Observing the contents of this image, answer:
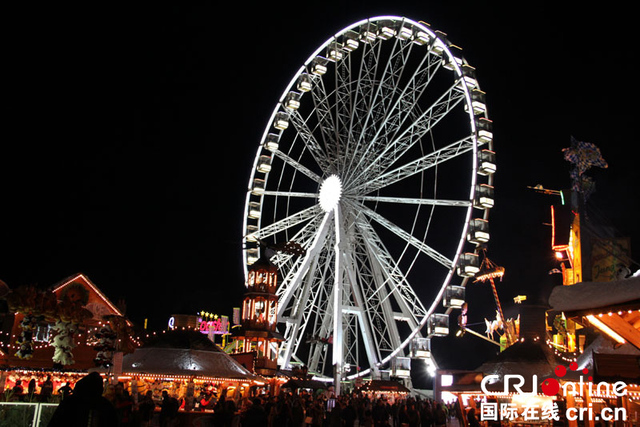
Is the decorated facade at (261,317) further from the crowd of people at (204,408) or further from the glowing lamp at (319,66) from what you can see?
the glowing lamp at (319,66)

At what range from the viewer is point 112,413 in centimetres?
448

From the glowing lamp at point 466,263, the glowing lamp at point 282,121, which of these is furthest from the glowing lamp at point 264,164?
the glowing lamp at point 466,263

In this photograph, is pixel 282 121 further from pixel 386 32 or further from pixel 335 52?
pixel 386 32

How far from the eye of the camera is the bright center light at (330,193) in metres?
25.6

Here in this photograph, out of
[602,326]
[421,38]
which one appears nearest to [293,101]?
[421,38]

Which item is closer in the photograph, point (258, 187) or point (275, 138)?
point (275, 138)

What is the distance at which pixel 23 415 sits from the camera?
805 cm

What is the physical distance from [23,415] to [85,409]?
4448mm

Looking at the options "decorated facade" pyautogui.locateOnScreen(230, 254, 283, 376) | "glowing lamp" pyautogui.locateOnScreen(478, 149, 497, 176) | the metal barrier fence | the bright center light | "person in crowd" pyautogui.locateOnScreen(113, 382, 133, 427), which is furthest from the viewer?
"decorated facade" pyautogui.locateOnScreen(230, 254, 283, 376)

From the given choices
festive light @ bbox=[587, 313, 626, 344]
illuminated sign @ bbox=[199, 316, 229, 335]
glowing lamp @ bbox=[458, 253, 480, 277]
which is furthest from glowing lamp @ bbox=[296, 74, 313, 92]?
illuminated sign @ bbox=[199, 316, 229, 335]

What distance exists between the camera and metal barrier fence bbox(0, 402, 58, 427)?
7.98m

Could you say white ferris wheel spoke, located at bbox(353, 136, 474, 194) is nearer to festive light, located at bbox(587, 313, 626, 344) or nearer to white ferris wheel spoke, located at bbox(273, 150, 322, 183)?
white ferris wheel spoke, located at bbox(273, 150, 322, 183)

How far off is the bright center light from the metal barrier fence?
1816cm

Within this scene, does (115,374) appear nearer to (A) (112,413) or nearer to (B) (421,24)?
(A) (112,413)
